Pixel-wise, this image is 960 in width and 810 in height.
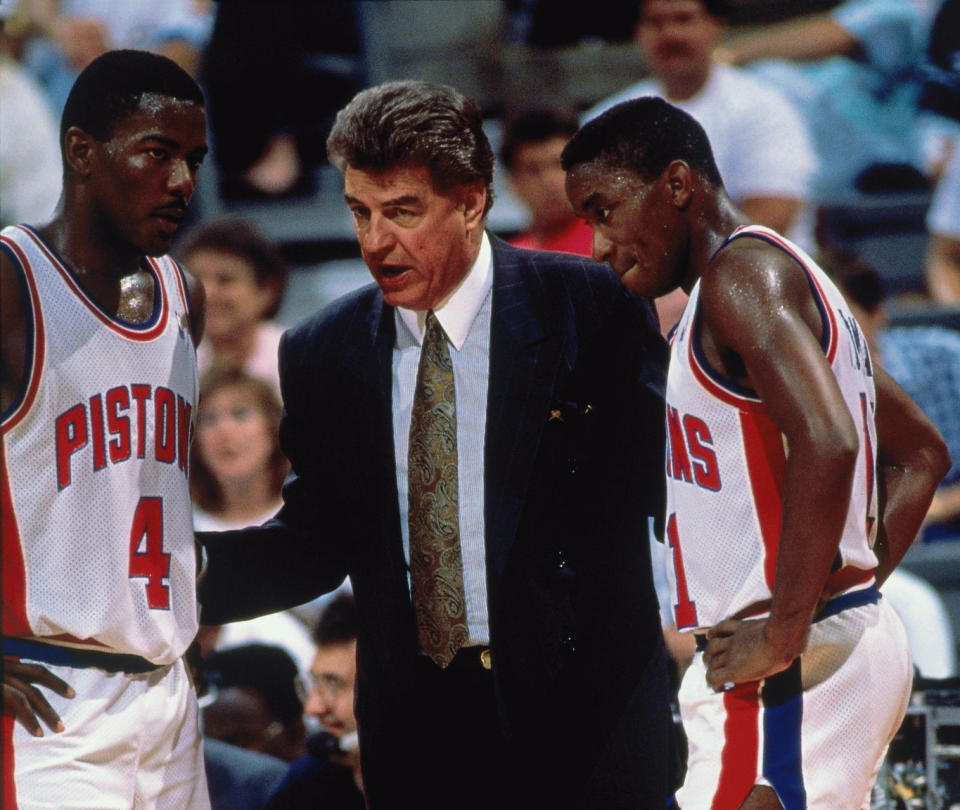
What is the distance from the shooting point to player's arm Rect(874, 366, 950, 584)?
333cm

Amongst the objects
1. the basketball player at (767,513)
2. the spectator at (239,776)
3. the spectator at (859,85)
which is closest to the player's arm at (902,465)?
the basketball player at (767,513)

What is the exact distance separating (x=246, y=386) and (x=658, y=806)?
121 inches

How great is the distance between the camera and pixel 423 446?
339 centimetres

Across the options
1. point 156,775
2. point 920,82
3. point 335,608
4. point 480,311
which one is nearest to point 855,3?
point 920,82

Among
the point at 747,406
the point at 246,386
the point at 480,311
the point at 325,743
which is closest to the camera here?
the point at 747,406

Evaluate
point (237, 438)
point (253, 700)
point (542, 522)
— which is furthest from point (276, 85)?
point (542, 522)

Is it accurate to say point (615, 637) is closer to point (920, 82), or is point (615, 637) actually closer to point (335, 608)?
point (335, 608)

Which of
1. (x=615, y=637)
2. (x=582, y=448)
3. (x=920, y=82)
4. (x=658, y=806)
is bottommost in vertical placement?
(x=658, y=806)

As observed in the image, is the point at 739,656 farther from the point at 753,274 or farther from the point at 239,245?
the point at 239,245

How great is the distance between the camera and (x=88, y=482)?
3.05 meters

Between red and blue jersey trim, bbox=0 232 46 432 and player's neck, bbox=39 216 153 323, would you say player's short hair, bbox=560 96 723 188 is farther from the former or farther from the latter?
red and blue jersey trim, bbox=0 232 46 432

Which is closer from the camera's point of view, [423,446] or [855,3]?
[423,446]

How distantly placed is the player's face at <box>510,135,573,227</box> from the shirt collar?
229 cm

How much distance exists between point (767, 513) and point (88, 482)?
52.1 inches
